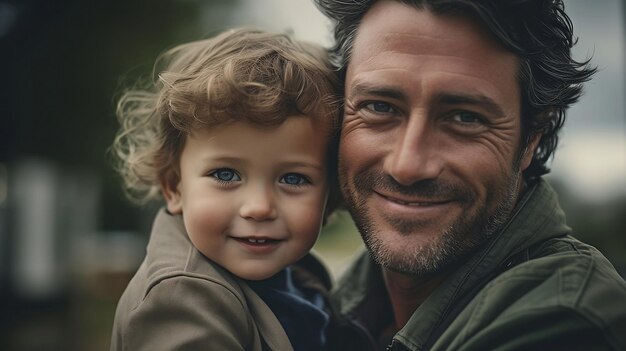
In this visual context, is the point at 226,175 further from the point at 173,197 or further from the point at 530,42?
the point at 530,42

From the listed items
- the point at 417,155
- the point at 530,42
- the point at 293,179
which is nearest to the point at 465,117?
the point at 417,155

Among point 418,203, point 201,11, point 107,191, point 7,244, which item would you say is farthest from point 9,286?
point 418,203

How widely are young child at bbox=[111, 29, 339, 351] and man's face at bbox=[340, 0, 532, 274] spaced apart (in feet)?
0.61

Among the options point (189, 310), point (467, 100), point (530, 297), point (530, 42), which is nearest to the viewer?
point (530, 297)

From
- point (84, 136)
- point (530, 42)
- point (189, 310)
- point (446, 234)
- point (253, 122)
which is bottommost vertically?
point (84, 136)

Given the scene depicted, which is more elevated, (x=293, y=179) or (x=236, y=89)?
(x=236, y=89)

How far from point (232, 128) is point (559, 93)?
3.59 feet

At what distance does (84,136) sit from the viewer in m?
12.3

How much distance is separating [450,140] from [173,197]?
966mm

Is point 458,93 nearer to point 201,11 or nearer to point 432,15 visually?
point 432,15

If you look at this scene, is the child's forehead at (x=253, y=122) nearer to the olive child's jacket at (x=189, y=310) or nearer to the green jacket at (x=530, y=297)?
the olive child's jacket at (x=189, y=310)

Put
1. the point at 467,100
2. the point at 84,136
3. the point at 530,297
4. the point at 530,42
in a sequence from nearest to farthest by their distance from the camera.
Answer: the point at 530,297 < the point at 467,100 < the point at 530,42 < the point at 84,136

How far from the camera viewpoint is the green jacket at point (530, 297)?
1.59 meters

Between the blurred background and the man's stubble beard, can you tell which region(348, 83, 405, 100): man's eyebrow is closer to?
the man's stubble beard
